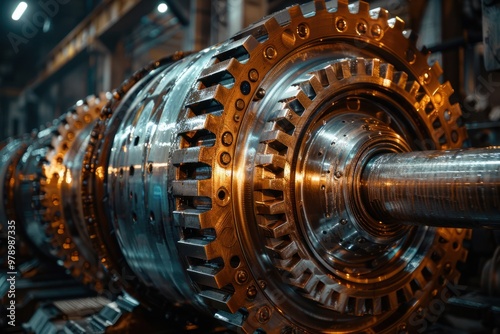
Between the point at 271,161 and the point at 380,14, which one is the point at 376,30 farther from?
the point at 271,161

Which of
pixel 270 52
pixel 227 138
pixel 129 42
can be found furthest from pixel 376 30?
pixel 129 42

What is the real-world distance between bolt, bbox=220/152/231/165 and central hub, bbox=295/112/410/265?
8.4 inches

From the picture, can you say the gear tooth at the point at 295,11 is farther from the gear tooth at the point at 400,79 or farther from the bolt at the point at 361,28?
the gear tooth at the point at 400,79

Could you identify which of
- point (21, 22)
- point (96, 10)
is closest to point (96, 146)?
point (21, 22)

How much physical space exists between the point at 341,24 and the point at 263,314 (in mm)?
920

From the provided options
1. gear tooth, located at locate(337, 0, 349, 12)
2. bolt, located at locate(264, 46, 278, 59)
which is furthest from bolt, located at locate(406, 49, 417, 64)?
bolt, located at locate(264, 46, 278, 59)

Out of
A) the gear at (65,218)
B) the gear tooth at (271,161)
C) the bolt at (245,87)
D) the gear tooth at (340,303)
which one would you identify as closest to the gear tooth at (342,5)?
the bolt at (245,87)

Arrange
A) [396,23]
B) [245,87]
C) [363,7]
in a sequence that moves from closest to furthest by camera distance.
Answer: [245,87], [363,7], [396,23]

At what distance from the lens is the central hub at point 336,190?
58.6 inches

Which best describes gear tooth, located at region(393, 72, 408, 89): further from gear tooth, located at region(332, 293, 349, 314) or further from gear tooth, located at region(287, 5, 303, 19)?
gear tooth, located at region(332, 293, 349, 314)

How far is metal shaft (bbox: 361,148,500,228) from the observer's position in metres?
1.27

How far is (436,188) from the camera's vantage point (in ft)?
4.43

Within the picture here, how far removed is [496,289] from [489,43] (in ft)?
3.98

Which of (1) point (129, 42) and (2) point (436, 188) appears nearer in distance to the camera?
(2) point (436, 188)
